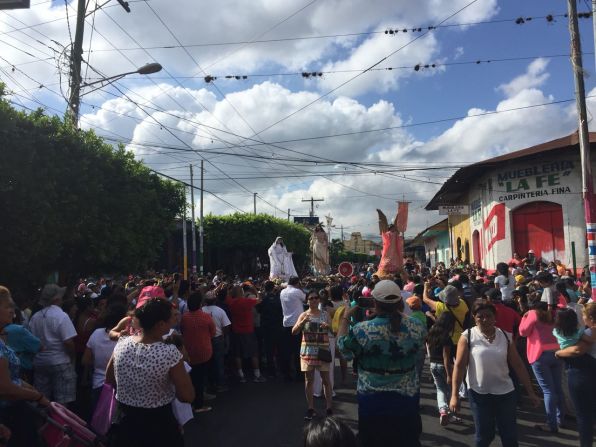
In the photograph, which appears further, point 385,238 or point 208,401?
point 385,238

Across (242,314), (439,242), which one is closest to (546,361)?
(242,314)

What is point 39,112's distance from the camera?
935cm

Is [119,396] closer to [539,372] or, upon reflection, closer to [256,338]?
[539,372]

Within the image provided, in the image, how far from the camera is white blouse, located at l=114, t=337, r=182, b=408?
3.41m

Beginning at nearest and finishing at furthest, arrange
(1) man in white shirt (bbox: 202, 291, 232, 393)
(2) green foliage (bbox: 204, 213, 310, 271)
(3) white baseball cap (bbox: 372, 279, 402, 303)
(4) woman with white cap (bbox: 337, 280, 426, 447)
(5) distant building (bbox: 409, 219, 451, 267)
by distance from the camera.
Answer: (4) woman with white cap (bbox: 337, 280, 426, 447) < (3) white baseball cap (bbox: 372, 279, 402, 303) < (1) man in white shirt (bbox: 202, 291, 232, 393) < (2) green foliage (bbox: 204, 213, 310, 271) < (5) distant building (bbox: 409, 219, 451, 267)

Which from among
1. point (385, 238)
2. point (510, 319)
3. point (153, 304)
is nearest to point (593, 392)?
point (510, 319)

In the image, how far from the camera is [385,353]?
3664 mm

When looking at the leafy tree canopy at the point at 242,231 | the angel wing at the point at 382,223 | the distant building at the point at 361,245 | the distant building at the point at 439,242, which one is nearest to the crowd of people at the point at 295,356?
the angel wing at the point at 382,223

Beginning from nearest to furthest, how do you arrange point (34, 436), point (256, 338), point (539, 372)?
1. point (34, 436)
2. point (539, 372)
3. point (256, 338)

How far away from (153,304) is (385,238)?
13.1 meters

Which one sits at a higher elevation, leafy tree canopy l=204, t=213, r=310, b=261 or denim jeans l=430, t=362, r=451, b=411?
leafy tree canopy l=204, t=213, r=310, b=261

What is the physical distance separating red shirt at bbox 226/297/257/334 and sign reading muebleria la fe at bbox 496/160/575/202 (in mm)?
16567

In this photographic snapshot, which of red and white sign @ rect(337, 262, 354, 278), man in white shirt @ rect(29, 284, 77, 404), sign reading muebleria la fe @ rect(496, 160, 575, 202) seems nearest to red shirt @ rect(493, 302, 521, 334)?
man in white shirt @ rect(29, 284, 77, 404)

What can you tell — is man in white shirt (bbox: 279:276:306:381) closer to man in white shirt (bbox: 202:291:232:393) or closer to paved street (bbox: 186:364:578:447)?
paved street (bbox: 186:364:578:447)
